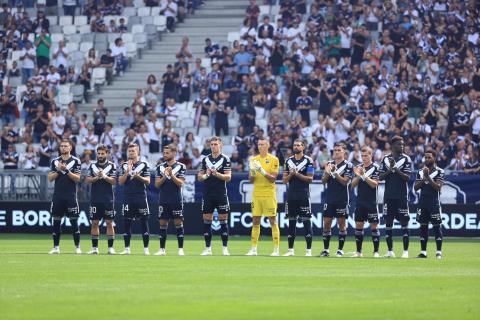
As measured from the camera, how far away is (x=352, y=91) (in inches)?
1531

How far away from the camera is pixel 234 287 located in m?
17.5

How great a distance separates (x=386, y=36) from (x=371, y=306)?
1029 inches

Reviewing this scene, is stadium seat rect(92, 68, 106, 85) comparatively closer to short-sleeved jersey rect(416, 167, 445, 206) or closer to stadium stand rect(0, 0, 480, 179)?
stadium stand rect(0, 0, 480, 179)

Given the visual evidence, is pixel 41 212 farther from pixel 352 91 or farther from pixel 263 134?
pixel 352 91

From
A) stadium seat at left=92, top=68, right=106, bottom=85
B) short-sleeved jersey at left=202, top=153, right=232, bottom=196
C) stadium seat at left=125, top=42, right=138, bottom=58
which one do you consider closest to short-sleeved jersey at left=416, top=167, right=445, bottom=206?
short-sleeved jersey at left=202, top=153, right=232, bottom=196

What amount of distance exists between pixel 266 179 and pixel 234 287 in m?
8.08

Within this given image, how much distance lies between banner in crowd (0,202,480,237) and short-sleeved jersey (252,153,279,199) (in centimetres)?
940

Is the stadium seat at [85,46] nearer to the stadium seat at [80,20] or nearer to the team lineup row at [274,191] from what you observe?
the stadium seat at [80,20]

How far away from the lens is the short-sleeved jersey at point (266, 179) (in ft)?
82.8

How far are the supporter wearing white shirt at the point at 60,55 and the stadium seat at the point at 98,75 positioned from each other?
1264mm

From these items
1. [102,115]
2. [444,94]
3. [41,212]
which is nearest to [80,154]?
[102,115]

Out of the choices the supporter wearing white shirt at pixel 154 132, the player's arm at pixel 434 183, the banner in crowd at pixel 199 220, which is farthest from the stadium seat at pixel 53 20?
the player's arm at pixel 434 183

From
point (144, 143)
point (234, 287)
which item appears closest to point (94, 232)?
point (234, 287)

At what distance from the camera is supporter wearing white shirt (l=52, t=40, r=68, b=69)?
45.5 metres
